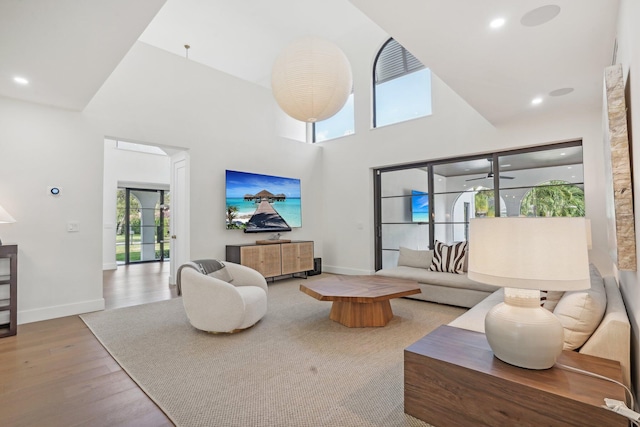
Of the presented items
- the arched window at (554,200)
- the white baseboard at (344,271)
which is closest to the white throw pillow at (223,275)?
the white baseboard at (344,271)

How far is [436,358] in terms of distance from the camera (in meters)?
1.65

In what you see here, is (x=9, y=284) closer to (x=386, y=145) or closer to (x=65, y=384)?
(x=65, y=384)

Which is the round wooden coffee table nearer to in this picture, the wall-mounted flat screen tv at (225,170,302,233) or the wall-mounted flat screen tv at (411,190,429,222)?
the wall-mounted flat screen tv at (411,190,429,222)

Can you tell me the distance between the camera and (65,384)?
2.30 m

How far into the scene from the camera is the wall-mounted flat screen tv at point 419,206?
19.3ft

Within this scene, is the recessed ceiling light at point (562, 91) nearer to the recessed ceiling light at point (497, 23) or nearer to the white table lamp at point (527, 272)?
the recessed ceiling light at point (497, 23)

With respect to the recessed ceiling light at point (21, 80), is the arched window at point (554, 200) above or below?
below

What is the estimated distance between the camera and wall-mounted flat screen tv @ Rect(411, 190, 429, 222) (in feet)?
19.3

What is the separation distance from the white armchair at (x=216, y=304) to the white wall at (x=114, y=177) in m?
6.31

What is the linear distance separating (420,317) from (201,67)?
513 centimetres

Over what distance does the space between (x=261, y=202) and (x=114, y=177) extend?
495cm

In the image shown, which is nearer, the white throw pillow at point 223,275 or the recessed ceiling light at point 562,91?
the recessed ceiling light at point 562,91

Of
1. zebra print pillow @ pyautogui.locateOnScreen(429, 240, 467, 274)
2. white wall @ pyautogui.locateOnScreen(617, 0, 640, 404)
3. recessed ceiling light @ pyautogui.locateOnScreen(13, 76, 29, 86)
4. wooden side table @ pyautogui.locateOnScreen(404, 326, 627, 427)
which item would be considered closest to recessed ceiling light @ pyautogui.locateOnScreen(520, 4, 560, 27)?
white wall @ pyautogui.locateOnScreen(617, 0, 640, 404)

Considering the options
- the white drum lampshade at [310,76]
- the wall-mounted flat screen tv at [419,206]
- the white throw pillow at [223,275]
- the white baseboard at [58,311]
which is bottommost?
the white baseboard at [58,311]
